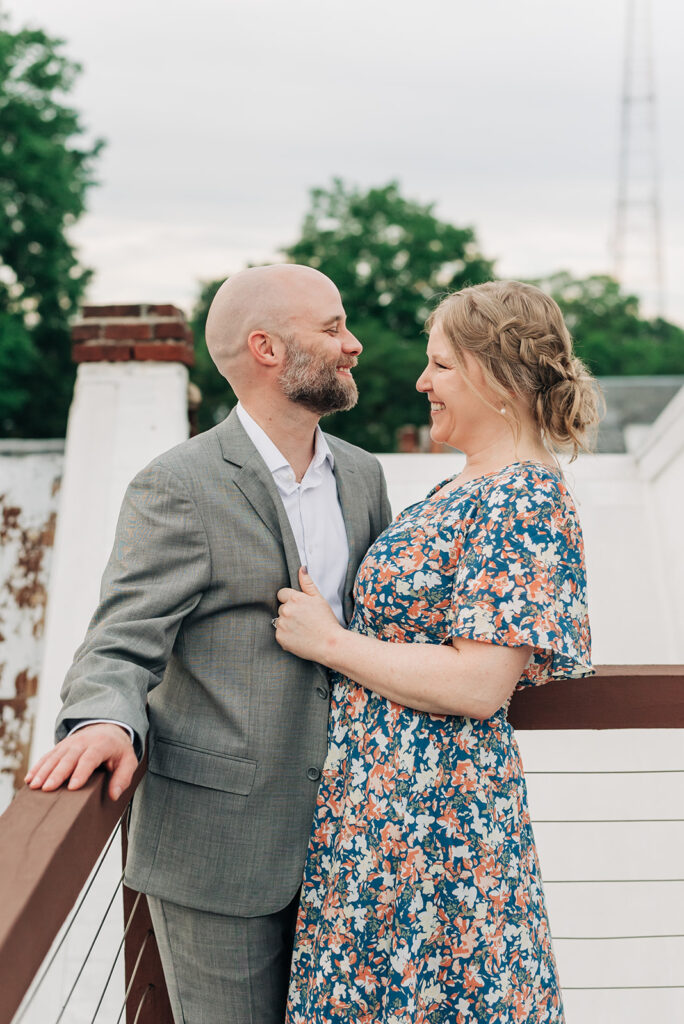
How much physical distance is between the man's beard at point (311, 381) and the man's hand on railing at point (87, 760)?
82cm

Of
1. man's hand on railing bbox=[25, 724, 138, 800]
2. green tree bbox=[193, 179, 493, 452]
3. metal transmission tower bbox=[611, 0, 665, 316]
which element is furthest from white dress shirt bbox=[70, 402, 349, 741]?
metal transmission tower bbox=[611, 0, 665, 316]

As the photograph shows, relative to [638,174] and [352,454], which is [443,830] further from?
[638,174]

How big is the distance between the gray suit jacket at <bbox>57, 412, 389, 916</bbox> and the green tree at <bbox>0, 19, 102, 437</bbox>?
18631 millimetres

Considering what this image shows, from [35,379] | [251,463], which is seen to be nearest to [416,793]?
[251,463]

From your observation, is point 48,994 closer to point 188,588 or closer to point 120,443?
point 120,443

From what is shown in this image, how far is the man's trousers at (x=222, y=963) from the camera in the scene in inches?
64.0

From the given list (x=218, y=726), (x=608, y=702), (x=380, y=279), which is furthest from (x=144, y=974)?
(x=380, y=279)

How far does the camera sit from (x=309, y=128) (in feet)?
119

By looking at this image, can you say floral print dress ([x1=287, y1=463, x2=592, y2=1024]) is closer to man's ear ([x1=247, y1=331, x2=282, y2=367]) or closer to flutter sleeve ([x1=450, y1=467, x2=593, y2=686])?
flutter sleeve ([x1=450, y1=467, x2=593, y2=686])

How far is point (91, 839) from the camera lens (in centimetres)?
121

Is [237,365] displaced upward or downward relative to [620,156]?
downward

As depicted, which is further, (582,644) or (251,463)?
(251,463)

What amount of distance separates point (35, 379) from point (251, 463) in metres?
20.9

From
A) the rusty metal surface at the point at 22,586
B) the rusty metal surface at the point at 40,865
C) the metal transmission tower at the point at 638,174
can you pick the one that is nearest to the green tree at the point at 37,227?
the rusty metal surface at the point at 22,586
